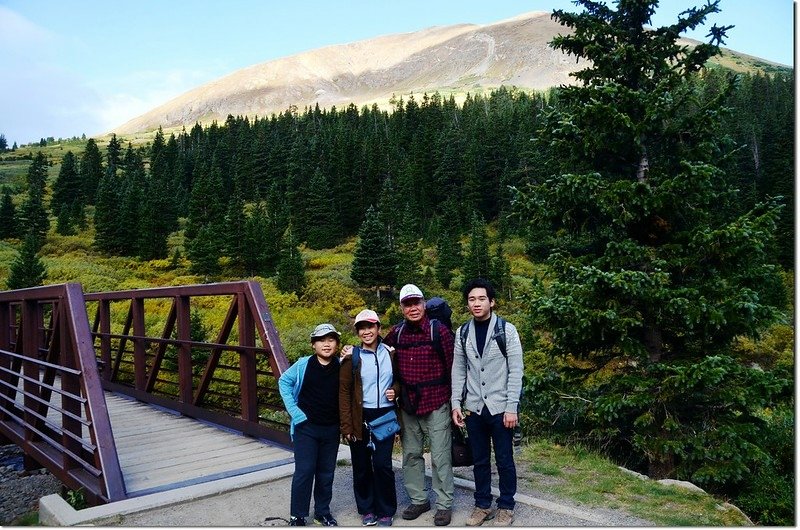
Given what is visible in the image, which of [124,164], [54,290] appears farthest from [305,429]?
[124,164]

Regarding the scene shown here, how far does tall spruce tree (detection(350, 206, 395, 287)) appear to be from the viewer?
40.1 m

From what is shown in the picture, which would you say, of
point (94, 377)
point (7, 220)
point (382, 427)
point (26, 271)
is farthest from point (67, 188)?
point (382, 427)

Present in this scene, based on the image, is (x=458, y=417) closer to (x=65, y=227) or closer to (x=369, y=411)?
(x=369, y=411)

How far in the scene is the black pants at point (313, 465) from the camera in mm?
4562

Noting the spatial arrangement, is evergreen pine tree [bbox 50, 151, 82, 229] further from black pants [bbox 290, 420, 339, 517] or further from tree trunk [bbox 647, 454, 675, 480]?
black pants [bbox 290, 420, 339, 517]

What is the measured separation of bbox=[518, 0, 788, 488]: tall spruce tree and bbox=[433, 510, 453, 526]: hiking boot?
4512mm

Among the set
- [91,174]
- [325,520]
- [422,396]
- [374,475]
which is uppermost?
[91,174]

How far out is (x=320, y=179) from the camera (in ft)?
203

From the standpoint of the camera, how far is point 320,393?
4656 mm

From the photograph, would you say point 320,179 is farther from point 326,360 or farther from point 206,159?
point 326,360

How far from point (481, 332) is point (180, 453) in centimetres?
419

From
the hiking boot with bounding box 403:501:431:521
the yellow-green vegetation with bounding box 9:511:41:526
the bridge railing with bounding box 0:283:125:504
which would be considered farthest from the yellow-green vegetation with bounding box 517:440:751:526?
the yellow-green vegetation with bounding box 9:511:41:526

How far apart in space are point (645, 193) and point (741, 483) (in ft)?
14.7

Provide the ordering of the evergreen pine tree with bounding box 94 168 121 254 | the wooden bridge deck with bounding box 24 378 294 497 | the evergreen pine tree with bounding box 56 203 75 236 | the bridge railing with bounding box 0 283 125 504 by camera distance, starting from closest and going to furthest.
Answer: the bridge railing with bounding box 0 283 125 504, the wooden bridge deck with bounding box 24 378 294 497, the evergreen pine tree with bounding box 94 168 121 254, the evergreen pine tree with bounding box 56 203 75 236
